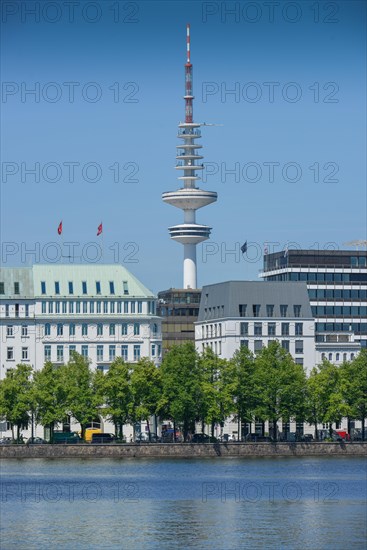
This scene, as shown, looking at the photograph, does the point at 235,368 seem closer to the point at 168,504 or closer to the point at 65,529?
the point at 168,504

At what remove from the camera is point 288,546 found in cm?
9819

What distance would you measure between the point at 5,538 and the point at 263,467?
58651mm

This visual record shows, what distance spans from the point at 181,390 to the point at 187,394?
688 mm

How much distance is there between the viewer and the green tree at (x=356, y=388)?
184625 millimetres

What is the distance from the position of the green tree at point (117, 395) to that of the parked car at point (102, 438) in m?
1.17

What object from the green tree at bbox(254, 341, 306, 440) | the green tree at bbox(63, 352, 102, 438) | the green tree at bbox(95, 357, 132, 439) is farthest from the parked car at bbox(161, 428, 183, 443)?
the green tree at bbox(254, 341, 306, 440)

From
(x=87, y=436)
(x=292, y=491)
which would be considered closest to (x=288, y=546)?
(x=292, y=491)

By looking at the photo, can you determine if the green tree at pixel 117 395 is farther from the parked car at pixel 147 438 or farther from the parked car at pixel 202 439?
the parked car at pixel 202 439

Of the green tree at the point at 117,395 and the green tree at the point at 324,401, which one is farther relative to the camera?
the green tree at the point at 324,401

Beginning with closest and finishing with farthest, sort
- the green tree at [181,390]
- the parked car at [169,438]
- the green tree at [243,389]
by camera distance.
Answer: the green tree at [181,390] → the green tree at [243,389] → the parked car at [169,438]

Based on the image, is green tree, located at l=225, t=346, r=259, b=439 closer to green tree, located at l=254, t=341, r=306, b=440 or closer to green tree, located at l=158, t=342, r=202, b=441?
green tree, located at l=254, t=341, r=306, b=440

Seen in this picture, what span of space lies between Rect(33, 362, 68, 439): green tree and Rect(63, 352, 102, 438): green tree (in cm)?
64

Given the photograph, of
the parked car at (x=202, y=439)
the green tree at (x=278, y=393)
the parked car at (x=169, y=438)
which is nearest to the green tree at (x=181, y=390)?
the parked car at (x=202, y=439)

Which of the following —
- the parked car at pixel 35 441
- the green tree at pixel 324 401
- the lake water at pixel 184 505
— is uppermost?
the green tree at pixel 324 401
